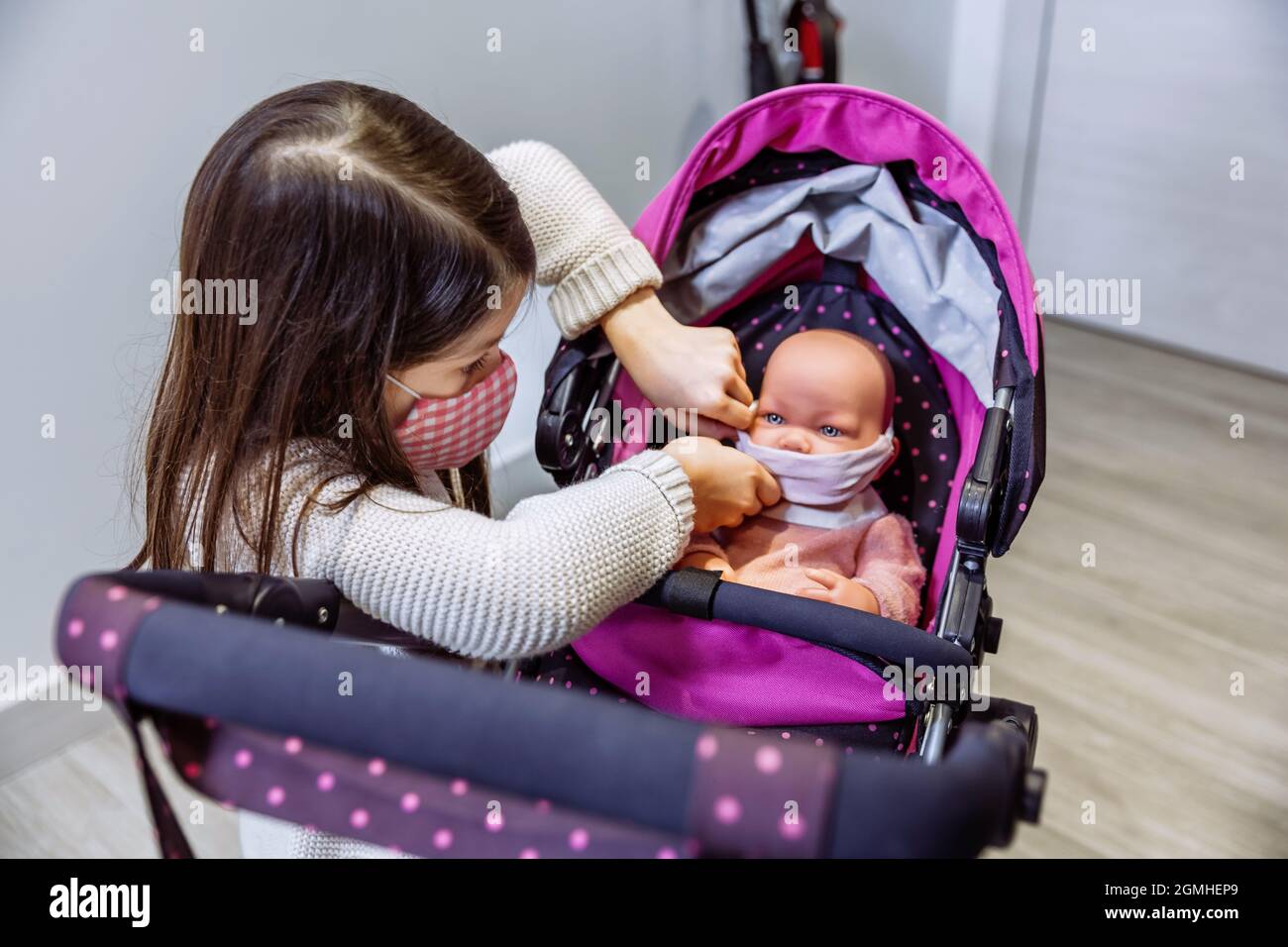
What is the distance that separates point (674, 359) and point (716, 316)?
0.63ft

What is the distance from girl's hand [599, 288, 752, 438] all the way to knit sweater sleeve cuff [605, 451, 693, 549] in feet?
0.74

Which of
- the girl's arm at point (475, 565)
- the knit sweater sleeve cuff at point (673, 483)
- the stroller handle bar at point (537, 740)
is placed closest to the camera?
the stroller handle bar at point (537, 740)

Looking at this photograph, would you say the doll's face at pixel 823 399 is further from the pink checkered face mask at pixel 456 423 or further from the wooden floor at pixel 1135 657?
the wooden floor at pixel 1135 657

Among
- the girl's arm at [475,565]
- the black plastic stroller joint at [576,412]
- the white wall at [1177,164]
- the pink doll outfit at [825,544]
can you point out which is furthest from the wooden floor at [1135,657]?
the girl's arm at [475,565]

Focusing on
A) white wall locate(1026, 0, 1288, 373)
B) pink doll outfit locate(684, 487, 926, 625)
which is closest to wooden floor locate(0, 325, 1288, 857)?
white wall locate(1026, 0, 1288, 373)

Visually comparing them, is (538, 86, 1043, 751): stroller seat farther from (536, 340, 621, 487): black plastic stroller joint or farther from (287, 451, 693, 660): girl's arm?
(287, 451, 693, 660): girl's arm

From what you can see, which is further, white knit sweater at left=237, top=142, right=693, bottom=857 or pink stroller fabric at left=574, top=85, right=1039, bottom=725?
pink stroller fabric at left=574, top=85, right=1039, bottom=725

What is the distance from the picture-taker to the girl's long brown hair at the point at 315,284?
80 centimetres

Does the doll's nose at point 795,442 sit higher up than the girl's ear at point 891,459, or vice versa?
the doll's nose at point 795,442

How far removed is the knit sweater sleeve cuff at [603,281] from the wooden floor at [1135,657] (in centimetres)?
89

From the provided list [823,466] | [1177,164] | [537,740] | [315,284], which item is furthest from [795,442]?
[1177,164]

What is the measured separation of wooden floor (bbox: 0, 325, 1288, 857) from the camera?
4.87 feet

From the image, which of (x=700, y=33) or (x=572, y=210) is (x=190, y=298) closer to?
(x=572, y=210)
